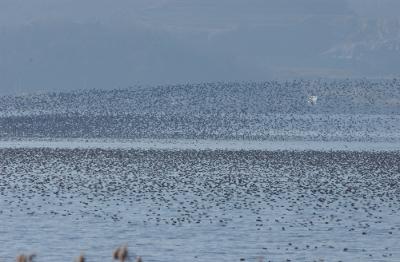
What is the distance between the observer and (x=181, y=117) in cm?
14425

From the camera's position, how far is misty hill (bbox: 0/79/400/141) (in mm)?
113438

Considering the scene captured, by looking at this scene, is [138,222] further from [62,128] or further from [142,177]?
[62,128]

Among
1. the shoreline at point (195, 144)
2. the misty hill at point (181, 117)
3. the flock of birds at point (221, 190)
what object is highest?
the flock of birds at point (221, 190)

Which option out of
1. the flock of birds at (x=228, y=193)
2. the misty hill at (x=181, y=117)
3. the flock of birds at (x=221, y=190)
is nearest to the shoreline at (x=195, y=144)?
the flock of birds at (x=221, y=190)

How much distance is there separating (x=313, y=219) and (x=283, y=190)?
1080 cm

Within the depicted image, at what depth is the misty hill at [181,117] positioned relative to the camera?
113 meters

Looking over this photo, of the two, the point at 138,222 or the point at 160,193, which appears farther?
the point at 160,193

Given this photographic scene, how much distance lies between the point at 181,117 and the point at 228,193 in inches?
3451

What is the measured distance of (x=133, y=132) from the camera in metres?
113

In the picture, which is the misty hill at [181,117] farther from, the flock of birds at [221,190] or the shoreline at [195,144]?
the shoreline at [195,144]

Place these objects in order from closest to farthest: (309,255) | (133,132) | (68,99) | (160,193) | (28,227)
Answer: (309,255) < (28,227) < (160,193) < (133,132) < (68,99)

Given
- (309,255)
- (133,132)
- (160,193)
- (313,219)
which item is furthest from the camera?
(133,132)

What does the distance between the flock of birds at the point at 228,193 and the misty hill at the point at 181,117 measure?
94.9 ft

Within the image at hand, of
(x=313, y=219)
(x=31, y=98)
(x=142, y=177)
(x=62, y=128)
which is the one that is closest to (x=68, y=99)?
(x=31, y=98)
